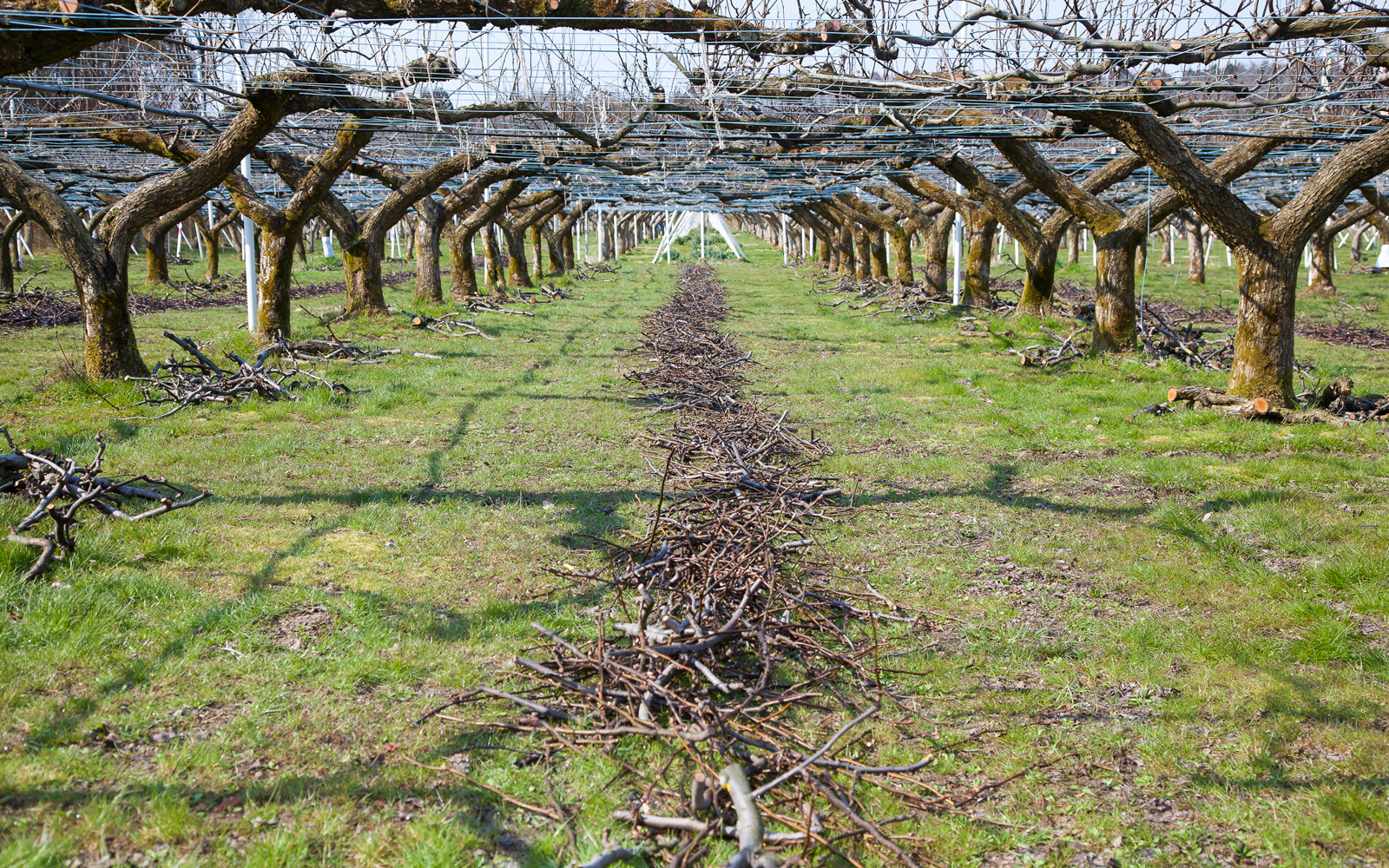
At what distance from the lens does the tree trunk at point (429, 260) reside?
2031cm

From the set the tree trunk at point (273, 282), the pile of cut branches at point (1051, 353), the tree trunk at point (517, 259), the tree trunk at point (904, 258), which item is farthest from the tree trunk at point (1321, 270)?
the tree trunk at point (273, 282)

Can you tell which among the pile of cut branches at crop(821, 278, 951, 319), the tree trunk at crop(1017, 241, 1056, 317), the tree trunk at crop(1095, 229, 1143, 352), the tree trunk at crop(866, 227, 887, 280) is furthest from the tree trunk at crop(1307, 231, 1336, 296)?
the tree trunk at crop(1095, 229, 1143, 352)

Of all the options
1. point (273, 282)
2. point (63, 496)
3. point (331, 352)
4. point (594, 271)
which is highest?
point (594, 271)

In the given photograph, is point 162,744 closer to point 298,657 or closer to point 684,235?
point 298,657

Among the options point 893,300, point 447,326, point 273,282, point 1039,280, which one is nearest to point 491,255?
point 447,326

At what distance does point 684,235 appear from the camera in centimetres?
8400

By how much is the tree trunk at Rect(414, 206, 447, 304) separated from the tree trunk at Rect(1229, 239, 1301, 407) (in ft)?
50.4

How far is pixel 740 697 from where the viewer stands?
399 centimetres

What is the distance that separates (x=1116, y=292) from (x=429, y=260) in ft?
45.2

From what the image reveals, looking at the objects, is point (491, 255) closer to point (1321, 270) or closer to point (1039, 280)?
point (1039, 280)

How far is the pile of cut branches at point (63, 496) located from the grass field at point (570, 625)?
4.8 inches

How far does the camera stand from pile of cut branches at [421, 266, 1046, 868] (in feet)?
10.1

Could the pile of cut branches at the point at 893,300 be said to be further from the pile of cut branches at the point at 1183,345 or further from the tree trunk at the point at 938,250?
the pile of cut branches at the point at 1183,345

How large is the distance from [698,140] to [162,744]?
12125 mm
